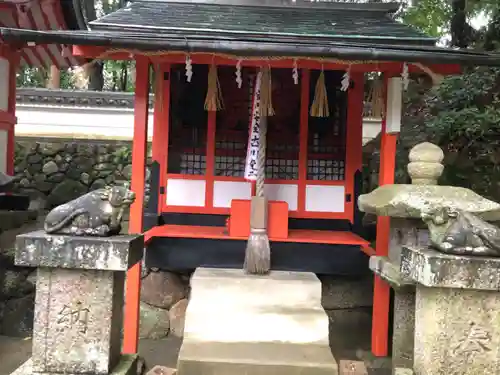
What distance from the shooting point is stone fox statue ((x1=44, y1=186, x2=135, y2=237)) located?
3.88 meters

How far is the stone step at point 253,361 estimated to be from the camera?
4.71 metres

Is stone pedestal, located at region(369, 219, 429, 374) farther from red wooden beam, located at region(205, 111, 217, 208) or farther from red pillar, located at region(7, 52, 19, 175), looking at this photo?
red pillar, located at region(7, 52, 19, 175)

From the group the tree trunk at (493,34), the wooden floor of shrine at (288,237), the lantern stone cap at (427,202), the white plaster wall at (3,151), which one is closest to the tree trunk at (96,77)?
the white plaster wall at (3,151)

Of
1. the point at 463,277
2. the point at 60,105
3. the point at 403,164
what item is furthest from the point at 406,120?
the point at 60,105

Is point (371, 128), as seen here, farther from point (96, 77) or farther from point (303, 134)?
point (96, 77)

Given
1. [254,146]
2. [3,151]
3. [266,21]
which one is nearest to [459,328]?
[254,146]

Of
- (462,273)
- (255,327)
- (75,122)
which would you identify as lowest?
(255,327)

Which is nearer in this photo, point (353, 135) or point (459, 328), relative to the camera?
point (459, 328)

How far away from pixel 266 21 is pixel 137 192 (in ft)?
10.7

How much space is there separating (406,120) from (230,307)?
8.06 m

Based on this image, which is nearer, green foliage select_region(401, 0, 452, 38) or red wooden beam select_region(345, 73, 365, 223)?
red wooden beam select_region(345, 73, 365, 223)

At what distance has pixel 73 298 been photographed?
3830mm

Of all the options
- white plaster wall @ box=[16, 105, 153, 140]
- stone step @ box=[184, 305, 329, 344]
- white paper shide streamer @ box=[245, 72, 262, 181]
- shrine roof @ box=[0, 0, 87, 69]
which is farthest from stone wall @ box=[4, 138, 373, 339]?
white plaster wall @ box=[16, 105, 153, 140]

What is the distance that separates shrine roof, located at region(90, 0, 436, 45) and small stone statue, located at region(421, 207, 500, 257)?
117 inches
